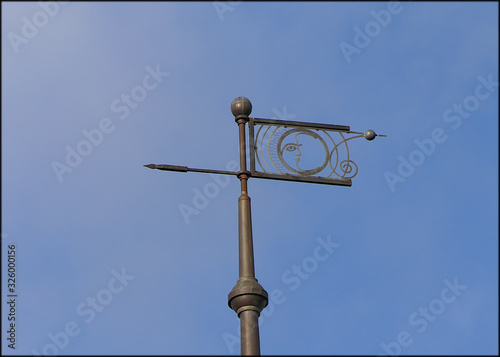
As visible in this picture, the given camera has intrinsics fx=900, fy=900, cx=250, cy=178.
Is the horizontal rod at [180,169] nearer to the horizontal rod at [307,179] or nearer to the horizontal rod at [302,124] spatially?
the horizontal rod at [307,179]

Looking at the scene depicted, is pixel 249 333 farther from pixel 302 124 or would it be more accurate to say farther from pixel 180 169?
pixel 302 124

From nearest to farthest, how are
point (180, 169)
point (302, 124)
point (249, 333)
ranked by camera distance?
point (249, 333)
point (180, 169)
point (302, 124)

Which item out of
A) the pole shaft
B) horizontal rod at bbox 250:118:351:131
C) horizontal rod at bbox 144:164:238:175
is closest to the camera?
the pole shaft

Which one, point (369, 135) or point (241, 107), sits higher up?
point (241, 107)

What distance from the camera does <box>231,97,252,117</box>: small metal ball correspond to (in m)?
10.0

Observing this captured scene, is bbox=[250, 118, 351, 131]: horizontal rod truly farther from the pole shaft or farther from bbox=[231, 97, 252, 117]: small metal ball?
the pole shaft

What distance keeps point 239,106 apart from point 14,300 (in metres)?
8.90

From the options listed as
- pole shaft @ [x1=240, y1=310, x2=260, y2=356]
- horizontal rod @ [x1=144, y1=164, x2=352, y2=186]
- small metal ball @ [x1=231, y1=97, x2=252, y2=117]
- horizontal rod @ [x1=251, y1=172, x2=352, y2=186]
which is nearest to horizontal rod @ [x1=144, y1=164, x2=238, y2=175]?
horizontal rod @ [x1=144, y1=164, x2=352, y2=186]

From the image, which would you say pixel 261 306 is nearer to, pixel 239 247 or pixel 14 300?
pixel 239 247

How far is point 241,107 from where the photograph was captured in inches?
395

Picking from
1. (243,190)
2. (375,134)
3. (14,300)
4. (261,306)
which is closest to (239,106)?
(243,190)

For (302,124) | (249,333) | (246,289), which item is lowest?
(249,333)

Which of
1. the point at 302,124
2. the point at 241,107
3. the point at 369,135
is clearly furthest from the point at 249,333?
the point at 369,135

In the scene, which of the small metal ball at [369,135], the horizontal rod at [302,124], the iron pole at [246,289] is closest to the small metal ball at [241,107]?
the horizontal rod at [302,124]
